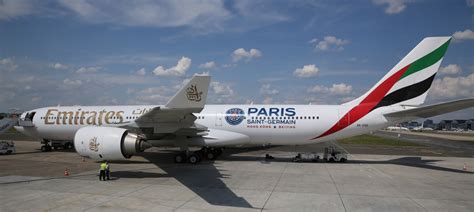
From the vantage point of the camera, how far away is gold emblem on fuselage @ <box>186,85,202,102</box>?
10.2 m

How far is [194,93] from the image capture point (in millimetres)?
10266

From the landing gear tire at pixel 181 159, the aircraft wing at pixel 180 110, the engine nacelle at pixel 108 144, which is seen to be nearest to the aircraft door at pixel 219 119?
the aircraft wing at pixel 180 110

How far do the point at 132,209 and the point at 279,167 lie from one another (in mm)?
9828

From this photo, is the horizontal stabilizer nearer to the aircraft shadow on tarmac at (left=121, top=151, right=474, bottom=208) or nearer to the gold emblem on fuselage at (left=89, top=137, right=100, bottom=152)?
the aircraft shadow on tarmac at (left=121, top=151, right=474, bottom=208)

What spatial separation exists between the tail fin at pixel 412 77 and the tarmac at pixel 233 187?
376 centimetres

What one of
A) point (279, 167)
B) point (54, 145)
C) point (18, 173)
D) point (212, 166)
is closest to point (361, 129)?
point (279, 167)

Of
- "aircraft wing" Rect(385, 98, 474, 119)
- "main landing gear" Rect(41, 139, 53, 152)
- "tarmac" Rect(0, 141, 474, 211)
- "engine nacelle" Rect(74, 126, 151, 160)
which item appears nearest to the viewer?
"tarmac" Rect(0, 141, 474, 211)

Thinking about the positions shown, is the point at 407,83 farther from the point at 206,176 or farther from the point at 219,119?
the point at 206,176

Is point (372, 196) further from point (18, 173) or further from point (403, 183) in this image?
point (18, 173)

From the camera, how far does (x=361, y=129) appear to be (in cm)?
1811

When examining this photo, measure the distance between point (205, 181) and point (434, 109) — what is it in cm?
1155

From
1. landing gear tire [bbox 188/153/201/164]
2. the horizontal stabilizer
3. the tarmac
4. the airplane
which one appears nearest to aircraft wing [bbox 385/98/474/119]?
the airplane

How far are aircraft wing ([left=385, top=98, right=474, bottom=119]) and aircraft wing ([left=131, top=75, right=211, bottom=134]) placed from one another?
10.7 metres

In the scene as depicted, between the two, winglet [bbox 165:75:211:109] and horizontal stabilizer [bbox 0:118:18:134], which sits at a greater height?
winglet [bbox 165:75:211:109]
